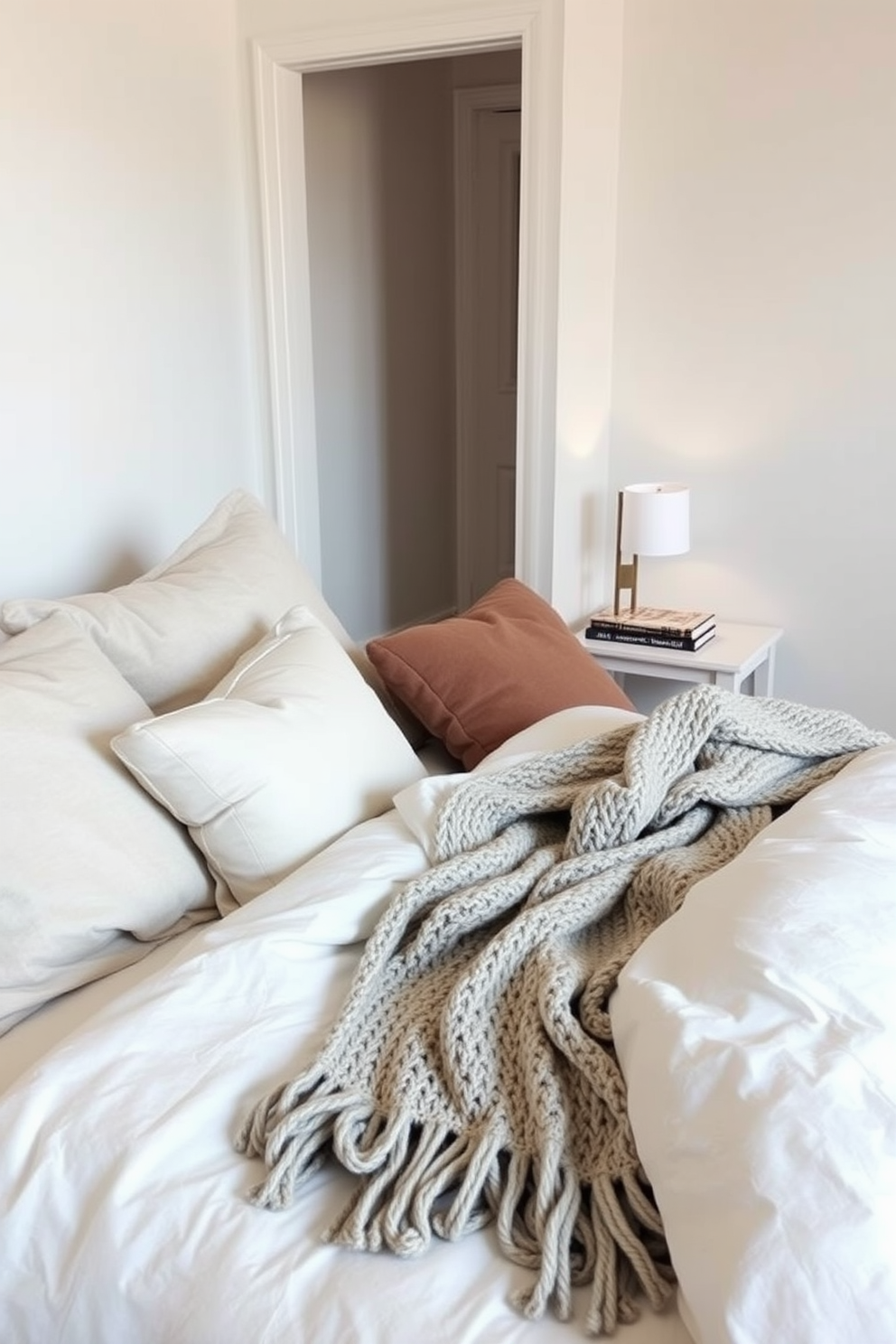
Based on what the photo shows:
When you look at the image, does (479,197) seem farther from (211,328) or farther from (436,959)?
(436,959)

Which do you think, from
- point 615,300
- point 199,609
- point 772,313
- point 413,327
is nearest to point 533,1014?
point 199,609


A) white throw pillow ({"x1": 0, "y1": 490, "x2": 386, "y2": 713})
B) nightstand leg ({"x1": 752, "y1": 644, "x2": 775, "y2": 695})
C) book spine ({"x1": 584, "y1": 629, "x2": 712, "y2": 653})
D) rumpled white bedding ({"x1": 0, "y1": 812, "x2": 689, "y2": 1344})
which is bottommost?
nightstand leg ({"x1": 752, "y1": 644, "x2": 775, "y2": 695})

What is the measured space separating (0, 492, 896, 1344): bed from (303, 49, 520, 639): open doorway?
7.16ft

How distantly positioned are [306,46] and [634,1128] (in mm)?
2811

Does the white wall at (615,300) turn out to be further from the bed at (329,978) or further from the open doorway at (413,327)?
the bed at (329,978)

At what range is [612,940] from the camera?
4.33 ft

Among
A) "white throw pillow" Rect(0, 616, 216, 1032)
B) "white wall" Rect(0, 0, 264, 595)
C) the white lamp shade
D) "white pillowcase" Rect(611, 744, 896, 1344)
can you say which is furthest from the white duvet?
the white lamp shade

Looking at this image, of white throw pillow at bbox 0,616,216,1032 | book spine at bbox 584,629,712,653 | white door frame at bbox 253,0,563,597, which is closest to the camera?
white throw pillow at bbox 0,616,216,1032

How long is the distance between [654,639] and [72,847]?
1.85 meters

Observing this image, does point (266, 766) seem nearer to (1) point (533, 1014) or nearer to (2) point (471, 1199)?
(1) point (533, 1014)

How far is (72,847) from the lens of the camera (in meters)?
1.40

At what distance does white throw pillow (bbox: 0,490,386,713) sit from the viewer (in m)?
1.78

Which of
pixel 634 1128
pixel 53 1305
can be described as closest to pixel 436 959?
pixel 634 1128

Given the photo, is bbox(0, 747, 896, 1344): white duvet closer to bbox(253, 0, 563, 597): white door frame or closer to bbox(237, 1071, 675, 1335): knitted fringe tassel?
bbox(237, 1071, 675, 1335): knitted fringe tassel
